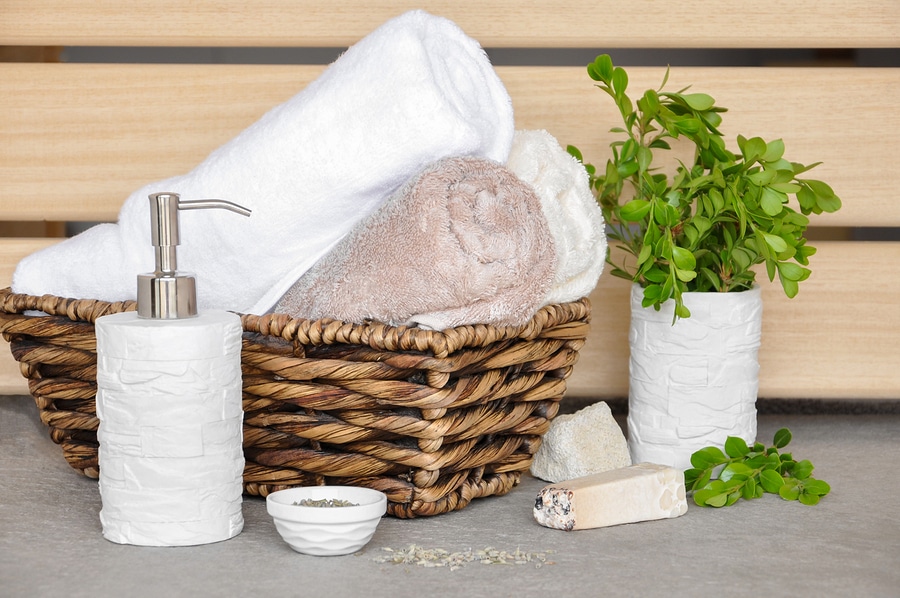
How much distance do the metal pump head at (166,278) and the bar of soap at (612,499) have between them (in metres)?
0.28

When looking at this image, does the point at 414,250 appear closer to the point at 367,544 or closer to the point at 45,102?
the point at 367,544

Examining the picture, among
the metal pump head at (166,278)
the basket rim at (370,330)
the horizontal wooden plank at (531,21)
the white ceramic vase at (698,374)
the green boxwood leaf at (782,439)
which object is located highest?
the horizontal wooden plank at (531,21)

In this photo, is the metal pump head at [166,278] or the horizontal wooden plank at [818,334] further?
the horizontal wooden plank at [818,334]

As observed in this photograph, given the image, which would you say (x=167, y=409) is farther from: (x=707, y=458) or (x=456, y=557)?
(x=707, y=458)

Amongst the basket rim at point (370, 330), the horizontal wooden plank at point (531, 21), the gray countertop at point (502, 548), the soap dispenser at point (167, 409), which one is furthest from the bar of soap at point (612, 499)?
the horizontal wooden plank at point (531, 21)

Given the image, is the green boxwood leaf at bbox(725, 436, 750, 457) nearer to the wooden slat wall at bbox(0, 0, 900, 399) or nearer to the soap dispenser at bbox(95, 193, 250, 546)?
the wooden slat wall at bbox(0, 0, 900, 399)

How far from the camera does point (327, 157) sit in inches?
27.4

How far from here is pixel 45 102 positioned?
1029 mm

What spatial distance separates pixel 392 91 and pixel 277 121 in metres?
0.09

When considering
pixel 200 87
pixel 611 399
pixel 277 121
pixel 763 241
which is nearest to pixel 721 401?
pixel 763 241

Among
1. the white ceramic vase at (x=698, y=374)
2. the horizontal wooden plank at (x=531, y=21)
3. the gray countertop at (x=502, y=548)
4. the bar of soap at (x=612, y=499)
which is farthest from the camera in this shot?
→ the horizontal wooden plank at (x=531, y=21)

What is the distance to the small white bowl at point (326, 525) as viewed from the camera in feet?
1.99

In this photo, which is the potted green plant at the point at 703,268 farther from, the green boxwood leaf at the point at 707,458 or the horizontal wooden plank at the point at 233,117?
the horizontal wooden plank at the point at 233,117

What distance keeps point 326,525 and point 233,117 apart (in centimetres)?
55
